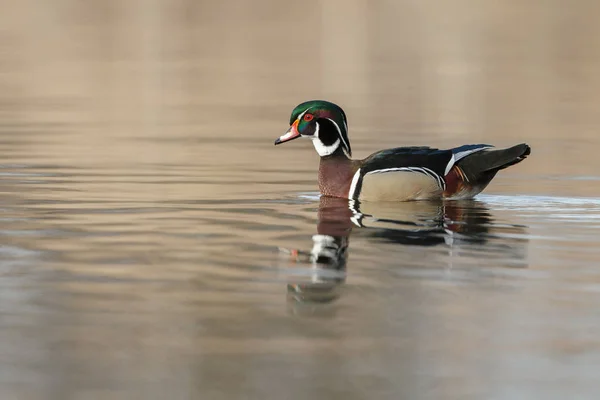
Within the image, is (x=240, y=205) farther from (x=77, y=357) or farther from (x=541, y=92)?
(x=541, y=92)

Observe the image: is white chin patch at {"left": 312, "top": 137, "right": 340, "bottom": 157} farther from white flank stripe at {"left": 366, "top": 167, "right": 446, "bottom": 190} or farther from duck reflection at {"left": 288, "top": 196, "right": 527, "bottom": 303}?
white flank stripe at {"left": 366, "top": 167, "right": 446, "bottom": 190}

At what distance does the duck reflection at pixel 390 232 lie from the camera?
367 inches

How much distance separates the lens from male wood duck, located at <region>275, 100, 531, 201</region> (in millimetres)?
13430

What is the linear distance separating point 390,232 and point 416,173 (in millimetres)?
2125

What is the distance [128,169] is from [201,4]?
138 feet

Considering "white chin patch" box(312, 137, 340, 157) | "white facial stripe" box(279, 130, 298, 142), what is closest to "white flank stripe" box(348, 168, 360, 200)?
"white chin patch" box(312, 137, 340, 157)

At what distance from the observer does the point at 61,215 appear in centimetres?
1212

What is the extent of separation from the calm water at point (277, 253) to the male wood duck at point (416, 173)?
0.67 feet

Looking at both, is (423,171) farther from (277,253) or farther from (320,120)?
(277,253)

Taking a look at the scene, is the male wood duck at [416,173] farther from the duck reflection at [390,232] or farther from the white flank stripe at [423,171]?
the duck reflection at [390,232]

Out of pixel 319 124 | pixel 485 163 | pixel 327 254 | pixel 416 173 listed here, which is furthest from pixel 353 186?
pixel 327 254

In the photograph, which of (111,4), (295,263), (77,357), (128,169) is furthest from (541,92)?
(111,4)

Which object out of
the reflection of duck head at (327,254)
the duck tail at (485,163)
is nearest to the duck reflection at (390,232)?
the reflection of duck head at (327,254)

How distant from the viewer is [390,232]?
1142cm
